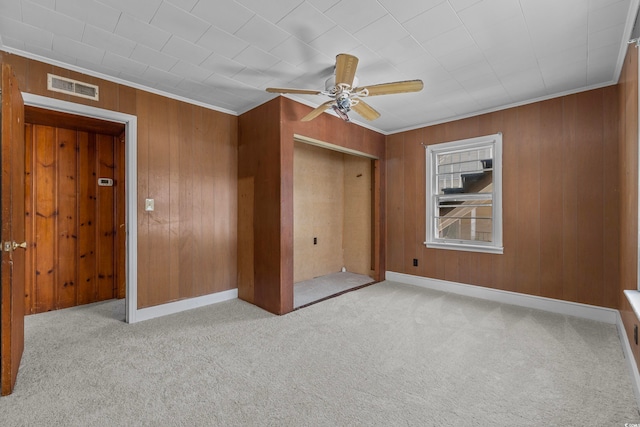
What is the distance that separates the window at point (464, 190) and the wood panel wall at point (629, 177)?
1147 millimetres

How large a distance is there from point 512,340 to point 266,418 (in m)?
2.24

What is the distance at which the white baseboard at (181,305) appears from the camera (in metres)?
3.02

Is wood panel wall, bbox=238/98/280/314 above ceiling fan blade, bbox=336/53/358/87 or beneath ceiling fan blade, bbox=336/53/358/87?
beneath

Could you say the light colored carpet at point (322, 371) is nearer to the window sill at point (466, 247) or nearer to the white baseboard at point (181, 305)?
the white baseboard at point (181, 305)

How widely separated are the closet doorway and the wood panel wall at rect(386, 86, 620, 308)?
1395mm

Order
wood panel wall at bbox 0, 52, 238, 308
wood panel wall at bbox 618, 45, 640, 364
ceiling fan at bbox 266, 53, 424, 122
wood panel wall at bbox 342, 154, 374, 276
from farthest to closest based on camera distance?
wood panel wall at bbox 342, 154, 374, 276, wood panel wall at bbox 0, 52, 238, 308, ceiling fan at bbox 266, 53, 424, 122, wood panel wall at bbox 618, 45, 640, 364

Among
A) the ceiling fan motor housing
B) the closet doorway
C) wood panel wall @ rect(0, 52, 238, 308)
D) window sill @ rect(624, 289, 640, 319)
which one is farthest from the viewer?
the closet doorway

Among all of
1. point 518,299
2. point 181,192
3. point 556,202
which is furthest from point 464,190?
point 181,192

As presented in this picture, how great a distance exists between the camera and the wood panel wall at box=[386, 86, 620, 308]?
2934 mm

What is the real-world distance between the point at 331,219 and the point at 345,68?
10.7ft

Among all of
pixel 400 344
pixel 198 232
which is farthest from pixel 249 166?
pixel 400 344

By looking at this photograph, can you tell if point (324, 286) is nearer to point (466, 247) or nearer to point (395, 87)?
point (466, 247)

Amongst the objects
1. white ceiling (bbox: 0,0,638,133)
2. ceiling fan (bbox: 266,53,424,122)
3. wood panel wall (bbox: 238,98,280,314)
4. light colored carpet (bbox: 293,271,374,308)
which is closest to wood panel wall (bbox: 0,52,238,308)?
wood panel wall (bbox: 238,98,280,314)

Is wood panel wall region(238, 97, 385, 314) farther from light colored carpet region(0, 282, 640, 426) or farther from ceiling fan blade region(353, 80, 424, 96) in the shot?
ceiling fan blade region(353, 80, 424, 96)
